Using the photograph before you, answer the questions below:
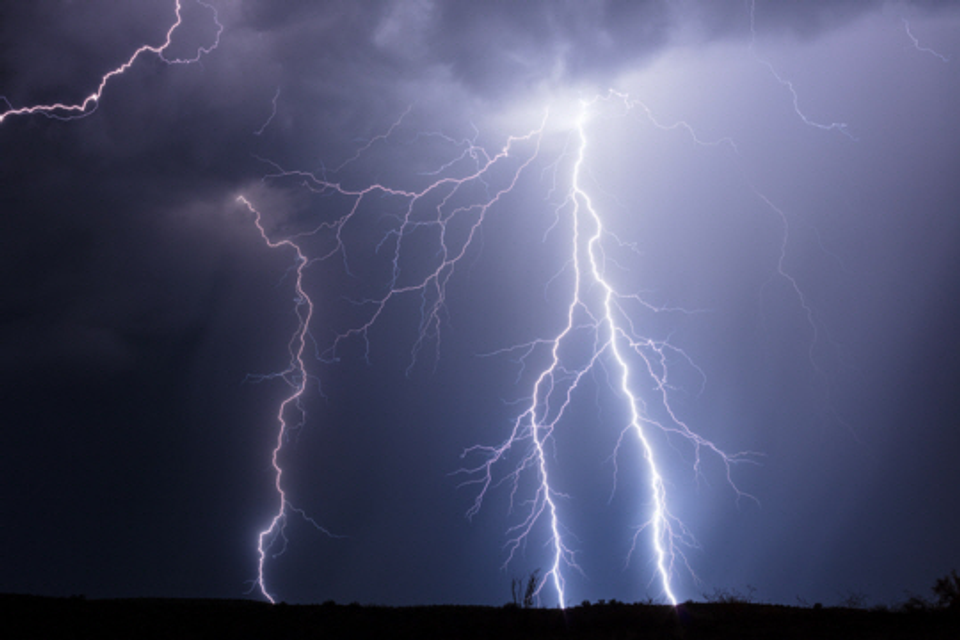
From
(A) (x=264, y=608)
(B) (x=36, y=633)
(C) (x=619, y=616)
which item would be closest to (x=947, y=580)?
(C) (x=619, y=616)

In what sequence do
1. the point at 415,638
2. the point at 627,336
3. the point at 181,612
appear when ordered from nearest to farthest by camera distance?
the point at 415,638 < the point at 181,612 < the point at 627,336

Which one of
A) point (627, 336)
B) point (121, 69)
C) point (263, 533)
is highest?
point (121, 69)

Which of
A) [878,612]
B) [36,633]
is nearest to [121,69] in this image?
[36,633]

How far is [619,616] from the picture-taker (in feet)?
19.7

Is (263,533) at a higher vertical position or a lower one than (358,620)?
higher

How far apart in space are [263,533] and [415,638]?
660 centimetres

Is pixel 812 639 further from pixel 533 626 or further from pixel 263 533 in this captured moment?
pixel 263 533

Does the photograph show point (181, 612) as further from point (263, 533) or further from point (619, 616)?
point (619, 616)

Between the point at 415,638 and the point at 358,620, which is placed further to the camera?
the point at 358,620

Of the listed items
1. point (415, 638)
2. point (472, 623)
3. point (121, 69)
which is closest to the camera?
point (415, 638)

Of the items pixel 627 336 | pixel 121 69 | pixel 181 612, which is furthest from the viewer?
pixel 627 336

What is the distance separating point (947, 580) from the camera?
19.4 feet

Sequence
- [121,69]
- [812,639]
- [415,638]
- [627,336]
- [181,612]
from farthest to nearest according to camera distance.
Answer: [627,336] → [121,69] → [181,612] → [415,638] → [812,639]

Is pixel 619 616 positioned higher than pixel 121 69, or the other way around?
pixel 121 69
